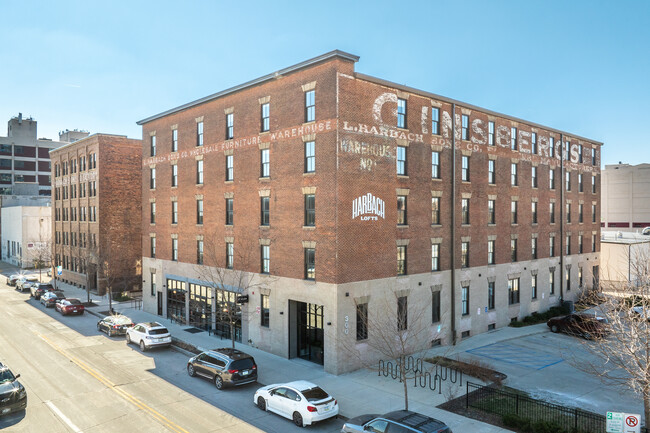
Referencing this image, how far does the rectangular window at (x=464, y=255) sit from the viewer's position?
1278 inches

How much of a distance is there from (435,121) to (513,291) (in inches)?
648

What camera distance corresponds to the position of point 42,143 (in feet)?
345

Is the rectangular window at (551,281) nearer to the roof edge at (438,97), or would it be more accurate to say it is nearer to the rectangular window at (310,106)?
the roof edge at (438,97)

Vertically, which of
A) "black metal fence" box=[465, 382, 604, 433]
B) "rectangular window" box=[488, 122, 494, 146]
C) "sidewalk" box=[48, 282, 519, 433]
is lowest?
"sidewalk" box=[48, 282, 519, 433]

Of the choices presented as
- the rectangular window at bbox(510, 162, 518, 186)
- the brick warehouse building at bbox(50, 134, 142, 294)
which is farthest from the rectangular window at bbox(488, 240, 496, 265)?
the brick warehouse building at bbox(50, 134, 142, 294)

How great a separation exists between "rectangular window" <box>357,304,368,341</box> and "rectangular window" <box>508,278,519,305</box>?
16.7 m

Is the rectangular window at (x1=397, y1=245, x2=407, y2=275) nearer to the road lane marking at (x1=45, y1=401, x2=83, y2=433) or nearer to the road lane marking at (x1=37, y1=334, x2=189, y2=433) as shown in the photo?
the road lane marking at (x1=37, y1=334, x2=189, y2=433)

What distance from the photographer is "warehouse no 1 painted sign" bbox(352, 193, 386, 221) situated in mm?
25438

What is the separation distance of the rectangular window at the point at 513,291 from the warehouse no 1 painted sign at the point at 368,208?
53.8ft

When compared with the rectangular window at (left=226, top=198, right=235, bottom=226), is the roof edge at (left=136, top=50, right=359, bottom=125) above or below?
above

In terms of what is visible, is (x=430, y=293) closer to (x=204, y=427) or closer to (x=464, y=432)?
(x=464, y=432)

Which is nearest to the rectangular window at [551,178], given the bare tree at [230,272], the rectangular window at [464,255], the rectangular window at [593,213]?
the rectangular window at [593,213]

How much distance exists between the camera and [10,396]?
18.1 meters

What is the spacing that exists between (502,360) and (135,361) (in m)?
22.3
